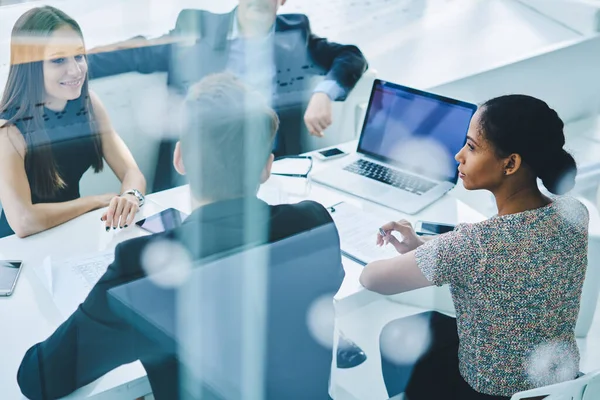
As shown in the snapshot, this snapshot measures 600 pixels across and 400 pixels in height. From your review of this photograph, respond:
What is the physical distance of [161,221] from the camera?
1655 millimetres

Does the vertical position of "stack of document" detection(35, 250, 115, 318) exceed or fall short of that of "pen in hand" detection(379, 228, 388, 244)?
A: it falls short

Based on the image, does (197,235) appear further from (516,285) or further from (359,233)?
(516,285)

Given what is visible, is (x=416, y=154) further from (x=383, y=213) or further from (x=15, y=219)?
(x=15, y=219)

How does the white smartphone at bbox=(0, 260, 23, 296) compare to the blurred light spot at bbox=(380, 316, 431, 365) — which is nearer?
the white smartphone at bbox=(0, 260, 23, 296)

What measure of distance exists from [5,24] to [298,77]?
3.35 ft

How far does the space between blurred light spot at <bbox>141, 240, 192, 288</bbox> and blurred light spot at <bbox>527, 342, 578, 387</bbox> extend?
671mm

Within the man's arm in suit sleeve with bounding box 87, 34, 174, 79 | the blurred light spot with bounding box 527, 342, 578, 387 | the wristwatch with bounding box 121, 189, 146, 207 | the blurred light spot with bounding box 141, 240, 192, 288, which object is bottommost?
the blurred light spot with bounding box 527, 342, 578, 387

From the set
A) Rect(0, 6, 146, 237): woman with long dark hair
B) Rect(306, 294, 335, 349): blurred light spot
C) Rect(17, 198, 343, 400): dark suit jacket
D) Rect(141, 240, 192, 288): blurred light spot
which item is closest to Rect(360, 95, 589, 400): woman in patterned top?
Rect(306, 294, 335, 349): blurred light spot

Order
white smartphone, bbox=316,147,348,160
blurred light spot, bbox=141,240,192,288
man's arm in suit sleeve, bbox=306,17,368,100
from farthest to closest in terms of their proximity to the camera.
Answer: man's arm in suit sleeve, bbox=306,17,368,100 → white smartphone, bbox=316,147,348,160 → blurred light spot, bbox=141,240,192,288

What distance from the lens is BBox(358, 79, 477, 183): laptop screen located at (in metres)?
1.85

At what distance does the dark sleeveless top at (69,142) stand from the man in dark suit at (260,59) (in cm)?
18

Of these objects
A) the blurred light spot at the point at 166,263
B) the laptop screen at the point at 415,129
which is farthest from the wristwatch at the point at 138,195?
the laptop screen at the point at 415,129

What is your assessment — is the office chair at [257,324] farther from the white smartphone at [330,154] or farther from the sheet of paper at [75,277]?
the white smartphone at [330,154]

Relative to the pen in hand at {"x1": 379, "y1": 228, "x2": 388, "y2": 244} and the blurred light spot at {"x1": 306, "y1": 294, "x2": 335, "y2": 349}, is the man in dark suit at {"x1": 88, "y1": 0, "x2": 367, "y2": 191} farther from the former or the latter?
the blurred light spot at {"x1": 306, "y1": 294, "x2": 335, "y2": 349}
